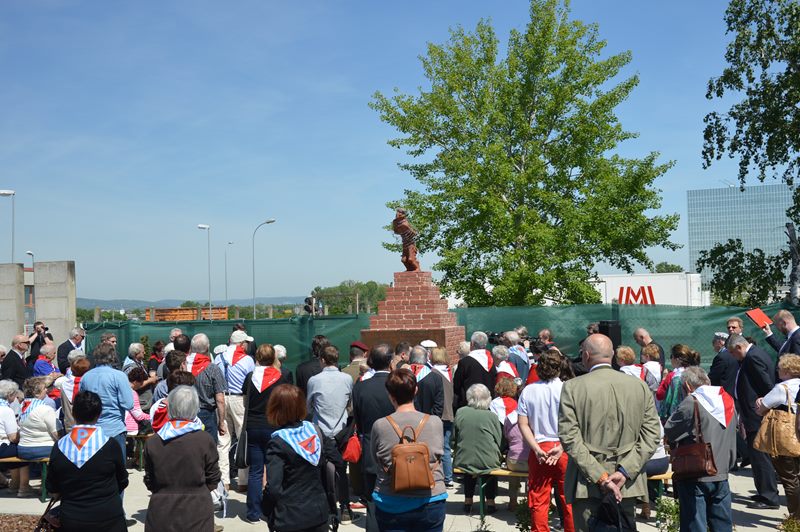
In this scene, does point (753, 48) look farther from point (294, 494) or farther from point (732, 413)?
point (294, 494)

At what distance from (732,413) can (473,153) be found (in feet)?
70.4

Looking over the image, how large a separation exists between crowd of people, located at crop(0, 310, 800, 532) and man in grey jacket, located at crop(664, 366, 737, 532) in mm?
12

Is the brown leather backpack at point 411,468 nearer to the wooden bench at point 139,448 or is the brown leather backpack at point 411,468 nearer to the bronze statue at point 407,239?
the wooden bench at point 139,448

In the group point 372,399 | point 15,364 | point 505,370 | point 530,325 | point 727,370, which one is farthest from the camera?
point 530,325

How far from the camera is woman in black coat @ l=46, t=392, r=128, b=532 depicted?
17.6ft

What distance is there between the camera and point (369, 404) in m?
7.59

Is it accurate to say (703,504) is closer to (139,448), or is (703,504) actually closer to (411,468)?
(411,468)

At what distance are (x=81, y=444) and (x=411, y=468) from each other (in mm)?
2354

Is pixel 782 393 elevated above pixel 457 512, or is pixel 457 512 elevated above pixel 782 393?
pixel 782 393

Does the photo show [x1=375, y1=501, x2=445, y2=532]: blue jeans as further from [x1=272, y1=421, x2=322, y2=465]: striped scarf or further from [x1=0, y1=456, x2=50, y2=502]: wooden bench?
[x1=0, y1=456, x2=50, y2=502]: wooden bench

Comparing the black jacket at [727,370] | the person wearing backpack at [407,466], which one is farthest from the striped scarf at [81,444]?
the black jacket at [727,370]

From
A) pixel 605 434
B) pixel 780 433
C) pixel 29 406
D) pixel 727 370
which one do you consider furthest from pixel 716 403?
pixel 29 406

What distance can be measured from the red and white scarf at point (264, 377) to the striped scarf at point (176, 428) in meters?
2.75

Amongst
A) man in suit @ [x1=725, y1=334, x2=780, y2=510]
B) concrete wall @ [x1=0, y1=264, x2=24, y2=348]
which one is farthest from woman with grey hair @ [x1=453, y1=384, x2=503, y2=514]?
concrete wall @ [x1=0, y1=264, x2=24, y2=348]
